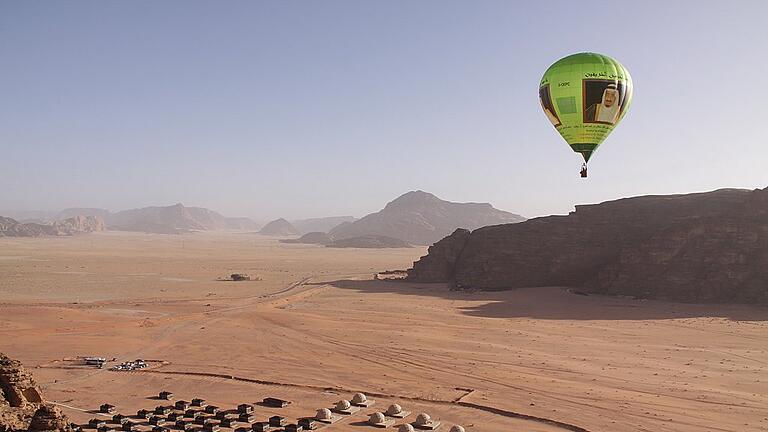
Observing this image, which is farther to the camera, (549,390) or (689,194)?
(689,194)

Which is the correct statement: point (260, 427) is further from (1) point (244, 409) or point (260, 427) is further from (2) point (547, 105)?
(2) point (547, 105)

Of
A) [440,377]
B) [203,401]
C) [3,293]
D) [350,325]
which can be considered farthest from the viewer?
[3,293]

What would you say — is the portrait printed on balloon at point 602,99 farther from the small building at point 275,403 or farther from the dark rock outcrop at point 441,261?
the dark rock outcrop at point 441,261

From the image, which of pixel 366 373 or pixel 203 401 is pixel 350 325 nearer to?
pixel 366 373

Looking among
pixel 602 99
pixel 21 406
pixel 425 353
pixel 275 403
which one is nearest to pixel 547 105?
pixel 602 99

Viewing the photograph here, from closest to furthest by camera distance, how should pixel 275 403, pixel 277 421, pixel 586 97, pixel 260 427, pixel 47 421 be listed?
pixel 47 421 < pixel 260 427 < pixel 277 421 < pixel 275 403 < pixel 586 97

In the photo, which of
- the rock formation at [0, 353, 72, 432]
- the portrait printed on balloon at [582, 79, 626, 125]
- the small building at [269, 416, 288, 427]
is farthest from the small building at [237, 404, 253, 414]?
the portrait printed on balloon at [582, 79, 626, 125]

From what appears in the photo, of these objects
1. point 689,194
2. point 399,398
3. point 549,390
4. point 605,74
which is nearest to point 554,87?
point 605,74
